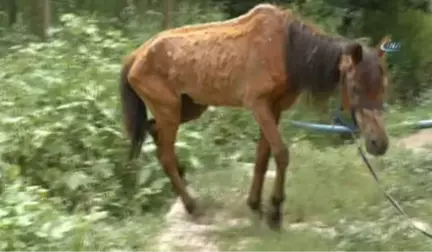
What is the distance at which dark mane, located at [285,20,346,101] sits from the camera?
18.0 feet

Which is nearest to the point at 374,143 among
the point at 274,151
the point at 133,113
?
the point at 274,151

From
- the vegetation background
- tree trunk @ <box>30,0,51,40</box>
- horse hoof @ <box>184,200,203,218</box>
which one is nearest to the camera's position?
the vegetation background

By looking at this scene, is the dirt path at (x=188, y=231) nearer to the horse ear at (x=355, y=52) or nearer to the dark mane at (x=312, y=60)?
the dark mane at (x=312, y=60)

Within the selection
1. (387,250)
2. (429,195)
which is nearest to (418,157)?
(429,195)

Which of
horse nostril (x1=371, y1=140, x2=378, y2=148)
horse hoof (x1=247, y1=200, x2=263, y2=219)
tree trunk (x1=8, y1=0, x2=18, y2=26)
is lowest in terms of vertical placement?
tree trunk (x1=8, y1=0, x2=18, y2=26)

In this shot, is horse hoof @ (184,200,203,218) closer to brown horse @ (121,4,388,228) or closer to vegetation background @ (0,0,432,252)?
brown horse @ (121,4,388,228)

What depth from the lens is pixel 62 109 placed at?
724cm

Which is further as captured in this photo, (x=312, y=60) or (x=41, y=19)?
(x=41, y=19)

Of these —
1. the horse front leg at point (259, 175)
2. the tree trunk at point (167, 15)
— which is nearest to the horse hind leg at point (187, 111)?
the horse front leg at point (259, 175)

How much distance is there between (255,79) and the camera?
18.8ft

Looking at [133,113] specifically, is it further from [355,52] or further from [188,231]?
[355,52]

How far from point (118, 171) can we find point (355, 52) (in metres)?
2.63

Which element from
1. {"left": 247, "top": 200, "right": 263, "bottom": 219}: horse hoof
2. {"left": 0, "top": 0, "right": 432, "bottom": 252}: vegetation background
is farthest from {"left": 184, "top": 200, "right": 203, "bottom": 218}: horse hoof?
{"left": 247, "top": 200, "right": 263, "bottom": 219}: horse hoof

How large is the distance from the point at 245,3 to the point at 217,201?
6.49 metres
